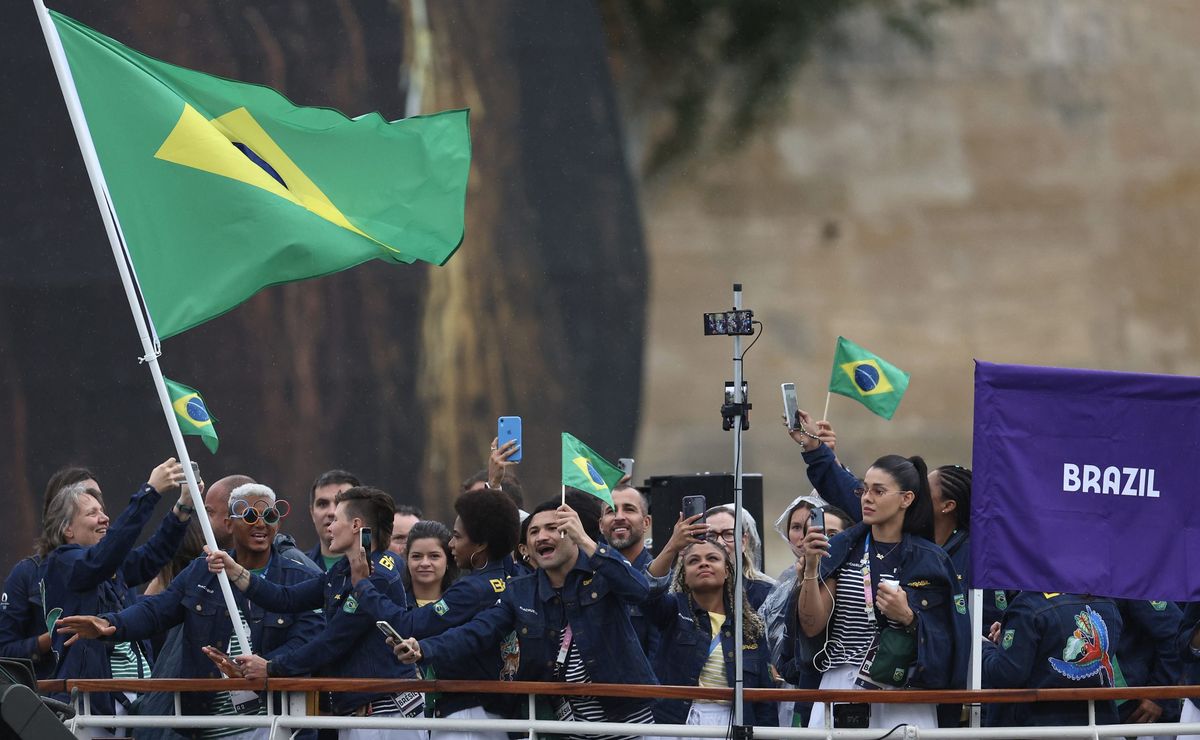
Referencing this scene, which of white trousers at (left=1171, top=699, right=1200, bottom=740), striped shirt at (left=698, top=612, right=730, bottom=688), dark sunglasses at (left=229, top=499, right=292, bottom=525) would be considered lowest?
white trousers at (left=1171, top=699, right=1200, bottom=740)

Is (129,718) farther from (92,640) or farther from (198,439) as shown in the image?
(198,439)

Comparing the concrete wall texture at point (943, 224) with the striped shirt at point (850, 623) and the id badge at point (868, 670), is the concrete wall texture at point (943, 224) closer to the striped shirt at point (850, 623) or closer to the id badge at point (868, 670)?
the striped shirt at point (850, 623)

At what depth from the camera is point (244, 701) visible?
7152 millimetres

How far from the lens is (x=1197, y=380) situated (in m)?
6.96

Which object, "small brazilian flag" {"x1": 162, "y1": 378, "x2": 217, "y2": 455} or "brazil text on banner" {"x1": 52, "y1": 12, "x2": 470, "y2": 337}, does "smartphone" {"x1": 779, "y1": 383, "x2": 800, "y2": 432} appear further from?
"small brazilian flag" {"x1": 162, "y1": 378, "x2": 217, "y2": 455}

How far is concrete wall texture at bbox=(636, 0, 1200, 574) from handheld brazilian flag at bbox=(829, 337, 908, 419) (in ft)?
24.9

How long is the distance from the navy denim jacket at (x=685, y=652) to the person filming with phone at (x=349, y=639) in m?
1.04

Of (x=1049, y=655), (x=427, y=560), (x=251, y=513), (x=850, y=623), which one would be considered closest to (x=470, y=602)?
(x=427, y=560)

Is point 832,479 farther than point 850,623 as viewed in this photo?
Yes

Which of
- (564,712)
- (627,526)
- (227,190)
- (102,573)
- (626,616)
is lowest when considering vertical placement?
(564,712)

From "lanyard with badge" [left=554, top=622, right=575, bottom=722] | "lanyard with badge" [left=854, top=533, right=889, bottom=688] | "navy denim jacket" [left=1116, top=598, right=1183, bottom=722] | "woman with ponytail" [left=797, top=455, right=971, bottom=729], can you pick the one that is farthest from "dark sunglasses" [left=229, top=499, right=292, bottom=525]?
"navy denim jacket" [left=1116, top=598, right=1183, bottom=722]

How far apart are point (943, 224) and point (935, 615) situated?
A: 33.7 feet

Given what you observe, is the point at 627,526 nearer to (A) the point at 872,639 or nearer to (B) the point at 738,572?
(A) the point at 872,639

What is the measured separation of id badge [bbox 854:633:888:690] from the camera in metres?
6.81
